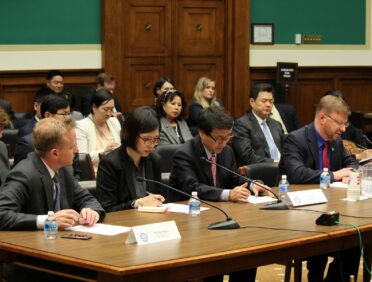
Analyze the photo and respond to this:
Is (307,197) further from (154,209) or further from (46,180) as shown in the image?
(46,180)

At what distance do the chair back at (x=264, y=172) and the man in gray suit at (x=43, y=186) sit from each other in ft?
5.12

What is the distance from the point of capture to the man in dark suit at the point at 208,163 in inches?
207

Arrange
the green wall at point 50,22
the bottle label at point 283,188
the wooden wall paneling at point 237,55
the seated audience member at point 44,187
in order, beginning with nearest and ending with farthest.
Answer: the seated audience member at point 44,187, the bottle label at point 283,188, the green wall at point 50,22, the wooden wall paneling at point 237,55

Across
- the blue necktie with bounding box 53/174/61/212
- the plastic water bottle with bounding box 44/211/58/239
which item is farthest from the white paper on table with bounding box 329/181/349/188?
the plastic water bottle with bounding box 44/211/58/239

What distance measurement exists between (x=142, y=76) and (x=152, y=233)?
7645 mm

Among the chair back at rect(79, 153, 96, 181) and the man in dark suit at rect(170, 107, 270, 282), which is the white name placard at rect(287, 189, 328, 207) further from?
the chair back at rect(79, 153, 96, 181)

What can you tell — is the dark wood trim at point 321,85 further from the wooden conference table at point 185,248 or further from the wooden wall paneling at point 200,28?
the wooden conference table at point 185,248

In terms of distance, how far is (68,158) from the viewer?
14.4 ft

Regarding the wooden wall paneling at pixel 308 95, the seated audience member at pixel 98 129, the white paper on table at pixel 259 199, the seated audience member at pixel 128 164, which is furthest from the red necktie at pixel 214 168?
the wooden wall paneling at pixel 308 95

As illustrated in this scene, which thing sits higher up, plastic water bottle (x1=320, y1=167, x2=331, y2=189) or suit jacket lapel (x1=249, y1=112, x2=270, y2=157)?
suit jacket lapel (x1=249, y1=112, x2=270, y2=157)

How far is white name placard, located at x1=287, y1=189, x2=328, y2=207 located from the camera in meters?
5.12

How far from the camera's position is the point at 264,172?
6.00 m

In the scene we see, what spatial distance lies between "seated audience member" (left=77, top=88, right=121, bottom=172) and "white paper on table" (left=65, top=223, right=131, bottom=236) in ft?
10.1

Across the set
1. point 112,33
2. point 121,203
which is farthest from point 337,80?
point 121,203
